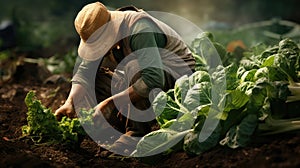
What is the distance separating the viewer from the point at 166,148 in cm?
348

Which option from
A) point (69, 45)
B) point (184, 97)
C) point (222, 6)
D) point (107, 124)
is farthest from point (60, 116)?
point (222, 6)

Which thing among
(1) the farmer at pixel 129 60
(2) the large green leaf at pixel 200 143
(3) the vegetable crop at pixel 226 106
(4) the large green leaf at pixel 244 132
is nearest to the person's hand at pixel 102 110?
(1) the farmer at pixel 129 60

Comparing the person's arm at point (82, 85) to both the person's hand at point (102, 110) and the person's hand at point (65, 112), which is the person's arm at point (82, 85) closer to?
the person's hand at point (65, 112)

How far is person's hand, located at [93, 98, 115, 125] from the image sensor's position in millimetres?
3822

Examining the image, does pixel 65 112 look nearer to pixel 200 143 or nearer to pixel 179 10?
pixel 200 143

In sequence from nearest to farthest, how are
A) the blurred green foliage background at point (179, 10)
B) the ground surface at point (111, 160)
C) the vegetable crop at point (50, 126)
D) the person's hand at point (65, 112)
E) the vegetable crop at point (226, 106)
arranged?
the ground surface at point (111, 160), the vegetable crop at point (226, 106), the vegetable crop at point (50, 126), the person's hand at point (65, 112), the blurred green foliage background at point (179, 10)

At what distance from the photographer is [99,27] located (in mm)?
3893

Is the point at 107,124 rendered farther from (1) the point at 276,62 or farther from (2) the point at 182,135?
(1) the point at 276,62

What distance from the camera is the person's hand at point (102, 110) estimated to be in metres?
3.82

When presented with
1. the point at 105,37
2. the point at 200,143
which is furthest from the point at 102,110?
the point at 200,143

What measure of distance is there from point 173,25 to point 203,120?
5.68m

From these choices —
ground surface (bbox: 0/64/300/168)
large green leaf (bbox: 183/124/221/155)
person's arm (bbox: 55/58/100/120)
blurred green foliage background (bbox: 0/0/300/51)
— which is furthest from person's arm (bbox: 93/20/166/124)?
blurred green foliage background (bbox: 0/0/300/51)

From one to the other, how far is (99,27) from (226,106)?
113 cm

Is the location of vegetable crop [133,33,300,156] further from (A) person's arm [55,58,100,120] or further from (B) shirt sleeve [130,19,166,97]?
(A) person's arm [55,58,100,120]
